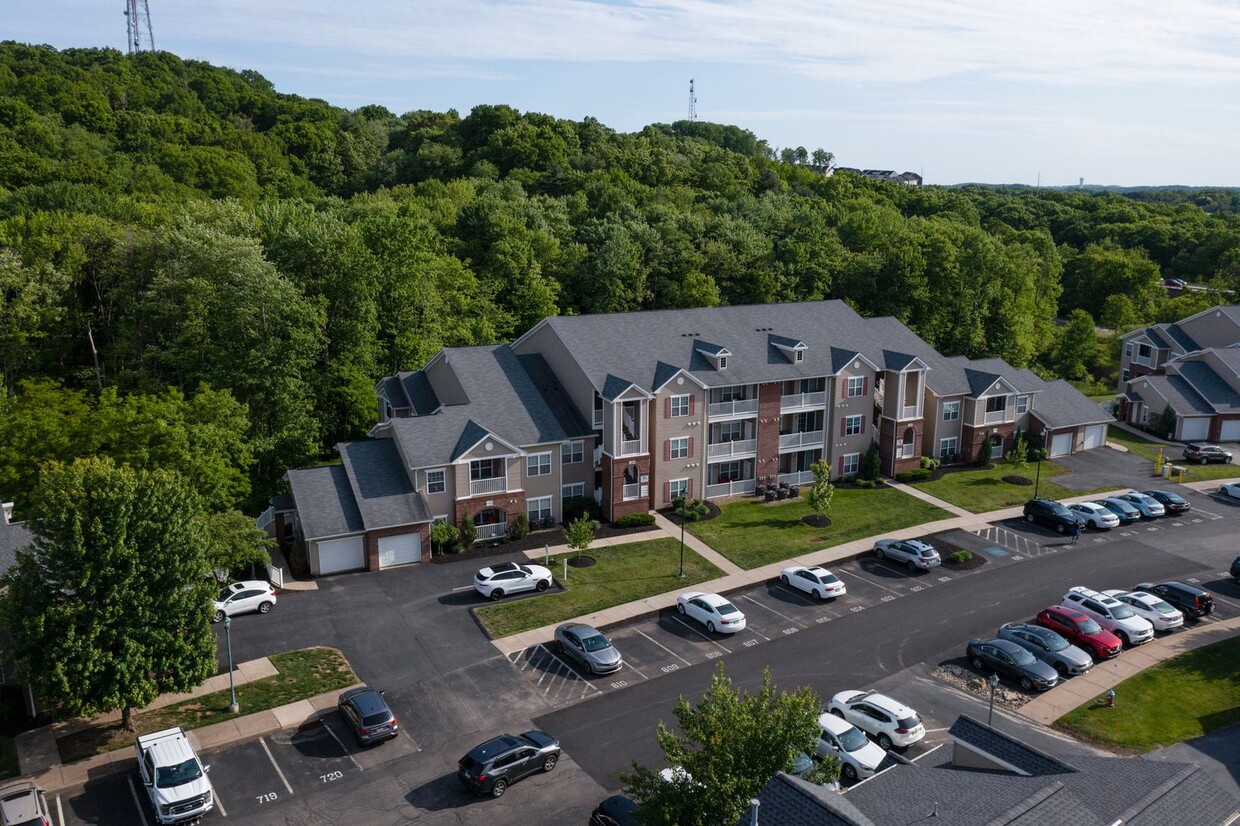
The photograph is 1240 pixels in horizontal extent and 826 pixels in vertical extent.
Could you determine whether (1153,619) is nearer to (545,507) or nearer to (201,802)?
A: (545,507)

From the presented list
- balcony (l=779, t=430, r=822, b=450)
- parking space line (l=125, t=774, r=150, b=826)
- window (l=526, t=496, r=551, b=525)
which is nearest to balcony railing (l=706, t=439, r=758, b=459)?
balcony (l=779, t=430, r=822, b=450)

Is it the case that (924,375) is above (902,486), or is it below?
above

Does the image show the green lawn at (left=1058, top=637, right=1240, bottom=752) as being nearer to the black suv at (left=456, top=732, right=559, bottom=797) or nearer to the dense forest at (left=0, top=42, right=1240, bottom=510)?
the black suv at (left=456, top=732, right=559, bottom=797)

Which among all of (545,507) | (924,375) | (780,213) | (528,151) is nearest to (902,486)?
(924,375)

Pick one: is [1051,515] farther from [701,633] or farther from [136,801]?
[136,801]

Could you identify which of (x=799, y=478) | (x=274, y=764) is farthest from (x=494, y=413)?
(x=274, y=764)

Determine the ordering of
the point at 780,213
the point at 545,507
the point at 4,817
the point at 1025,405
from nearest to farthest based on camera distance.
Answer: the point at 4,817
the point at 545,507
the point at 1025,405
the point at 780,213

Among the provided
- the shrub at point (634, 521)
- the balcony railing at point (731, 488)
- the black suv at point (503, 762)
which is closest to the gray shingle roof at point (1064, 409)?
the balcony railing at point (731, 488)

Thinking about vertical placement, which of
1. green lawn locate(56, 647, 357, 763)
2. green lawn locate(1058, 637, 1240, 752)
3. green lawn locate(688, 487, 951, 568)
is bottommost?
green lawn locate(1058, 637, 1240, 752)
